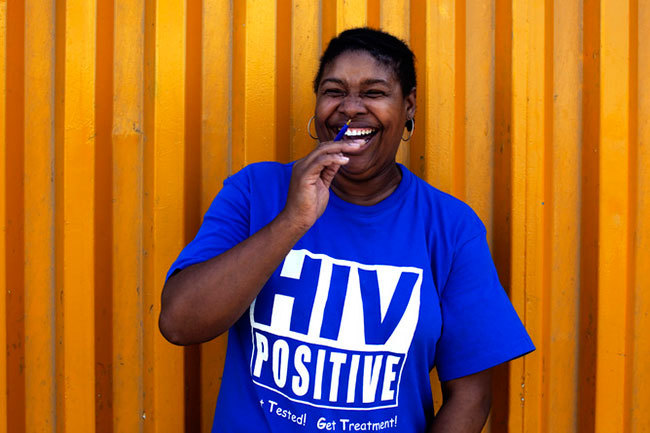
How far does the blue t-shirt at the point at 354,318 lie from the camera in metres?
1.37

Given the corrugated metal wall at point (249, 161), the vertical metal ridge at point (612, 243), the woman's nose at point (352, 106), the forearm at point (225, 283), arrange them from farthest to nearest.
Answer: the vertical metal ridge at point (612, 243) → the corrugated metal wall at point (249, 161) → the woman's nose at point (352, 106) → the forearm at point (225, 283)

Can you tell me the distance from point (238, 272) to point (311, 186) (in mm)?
270

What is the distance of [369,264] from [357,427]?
0.42 metres

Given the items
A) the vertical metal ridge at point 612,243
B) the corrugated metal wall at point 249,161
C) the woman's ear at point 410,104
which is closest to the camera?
the woman's ear at point 410,104

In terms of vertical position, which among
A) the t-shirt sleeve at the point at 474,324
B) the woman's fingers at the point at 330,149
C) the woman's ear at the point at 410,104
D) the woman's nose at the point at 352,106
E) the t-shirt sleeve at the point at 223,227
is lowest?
the t-shirt sleeve at the point at 474,324

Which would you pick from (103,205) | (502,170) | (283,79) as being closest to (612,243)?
(502,170)

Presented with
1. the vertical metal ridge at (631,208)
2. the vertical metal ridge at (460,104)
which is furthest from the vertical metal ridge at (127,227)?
the vertical metal ridge at (631,208)

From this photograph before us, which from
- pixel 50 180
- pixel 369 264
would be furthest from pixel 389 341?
pixel 50 180

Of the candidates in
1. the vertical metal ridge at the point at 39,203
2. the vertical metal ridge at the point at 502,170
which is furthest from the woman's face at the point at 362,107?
the vertical metal ridge at the point at 39,203

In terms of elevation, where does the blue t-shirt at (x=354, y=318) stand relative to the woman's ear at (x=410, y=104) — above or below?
below

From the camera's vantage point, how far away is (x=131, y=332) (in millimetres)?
1829

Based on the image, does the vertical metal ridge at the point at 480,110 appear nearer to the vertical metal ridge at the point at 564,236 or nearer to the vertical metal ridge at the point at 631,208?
the vertical metal ridge at the point at 564,236

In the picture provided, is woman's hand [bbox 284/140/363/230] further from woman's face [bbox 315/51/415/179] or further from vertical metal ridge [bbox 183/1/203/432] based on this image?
vertical metal ridge [bbox 183/1/203/432]

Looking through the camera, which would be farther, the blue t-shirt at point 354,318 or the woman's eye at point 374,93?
the woman's eye at point 374,93
